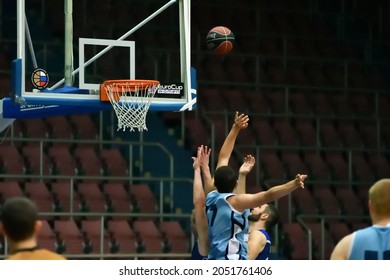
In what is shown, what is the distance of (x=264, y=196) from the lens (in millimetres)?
7754

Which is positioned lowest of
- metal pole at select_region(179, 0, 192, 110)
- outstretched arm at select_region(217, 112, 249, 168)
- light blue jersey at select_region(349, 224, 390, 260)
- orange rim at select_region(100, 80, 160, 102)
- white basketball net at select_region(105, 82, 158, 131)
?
light blue jersey at select_region(349, 224, 390, 260)

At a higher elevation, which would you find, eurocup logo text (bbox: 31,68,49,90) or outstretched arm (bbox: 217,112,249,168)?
eurocup logo text (bbox: 31,68,49,90)

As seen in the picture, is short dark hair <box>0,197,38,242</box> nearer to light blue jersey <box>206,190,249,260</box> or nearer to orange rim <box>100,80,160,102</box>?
light blue jersey <box>206,190,249,260</box>

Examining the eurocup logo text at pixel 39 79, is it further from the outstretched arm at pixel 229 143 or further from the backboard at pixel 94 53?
the outstretched arm at pixel 229 143

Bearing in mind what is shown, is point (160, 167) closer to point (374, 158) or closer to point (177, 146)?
point (177, 146)

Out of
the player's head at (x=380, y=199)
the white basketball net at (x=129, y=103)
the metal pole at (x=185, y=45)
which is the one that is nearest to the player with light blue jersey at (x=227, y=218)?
the white basketball net at (x=129, y=103)

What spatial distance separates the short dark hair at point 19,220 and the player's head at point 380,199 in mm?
1609

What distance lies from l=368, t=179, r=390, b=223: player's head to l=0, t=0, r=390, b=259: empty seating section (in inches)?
294

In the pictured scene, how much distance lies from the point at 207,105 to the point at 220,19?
1.80 metres

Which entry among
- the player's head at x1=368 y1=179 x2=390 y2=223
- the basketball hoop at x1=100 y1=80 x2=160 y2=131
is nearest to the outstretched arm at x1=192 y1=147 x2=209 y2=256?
the basketball hoop at x1=100 y1=80 x2=160 y2=131

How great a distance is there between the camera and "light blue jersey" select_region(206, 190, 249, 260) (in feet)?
26.4

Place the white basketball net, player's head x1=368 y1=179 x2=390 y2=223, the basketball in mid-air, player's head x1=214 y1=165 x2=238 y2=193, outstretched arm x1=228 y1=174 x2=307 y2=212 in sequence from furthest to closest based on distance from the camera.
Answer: the basketball in mid-air
the white basketball net
player's head x1=214 y1=165 x2=238 y2=193
outstretched arm x1=228 y1=174 x2=307 y2=212
player's head x1=368 y1=179 x2=390 y2=223

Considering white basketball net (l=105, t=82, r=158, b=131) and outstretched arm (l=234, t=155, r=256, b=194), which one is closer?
outstretched arm (l=234, t=155, r=256, b=194)
